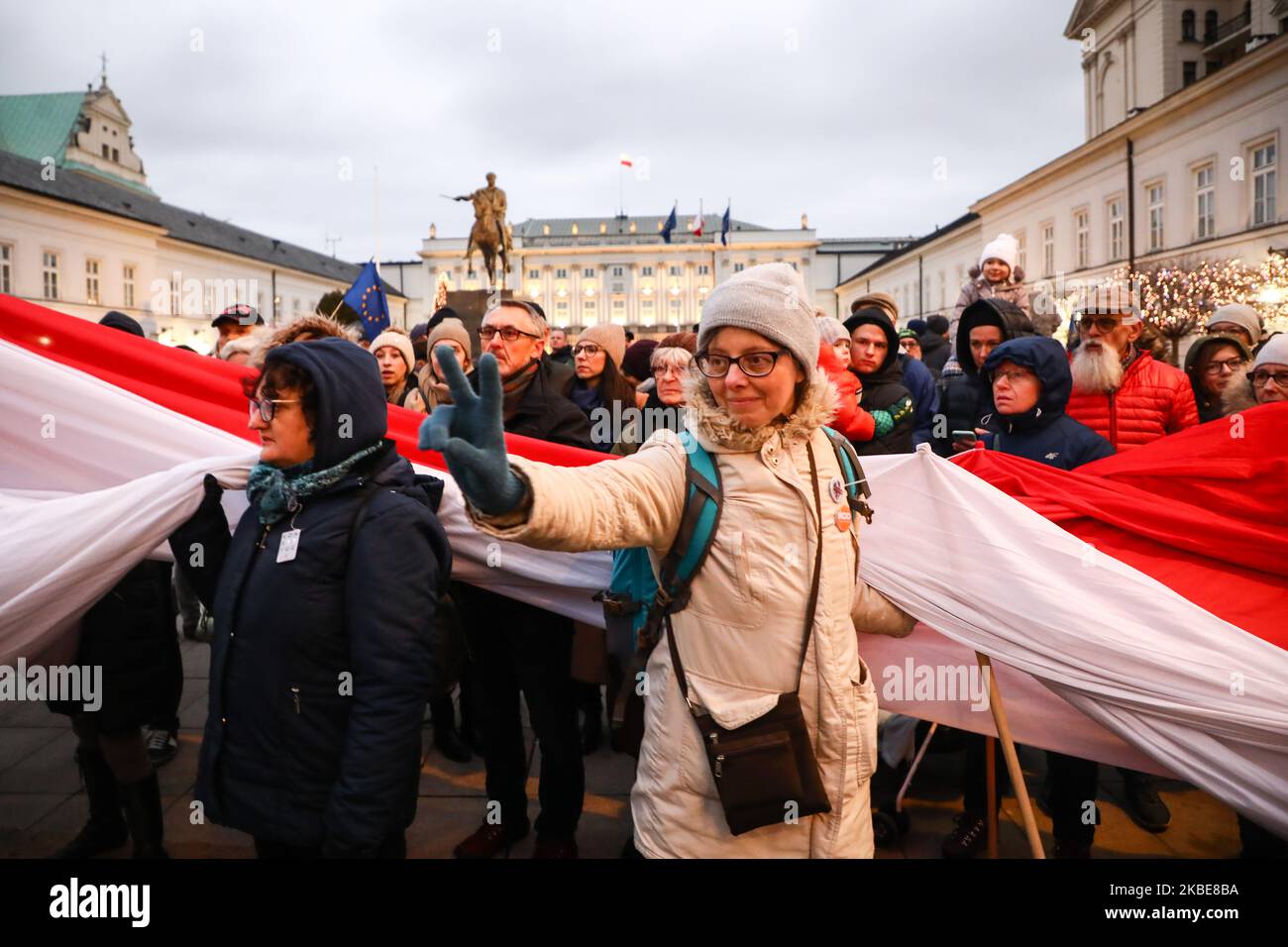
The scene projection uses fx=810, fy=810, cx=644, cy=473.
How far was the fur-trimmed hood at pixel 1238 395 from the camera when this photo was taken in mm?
3699

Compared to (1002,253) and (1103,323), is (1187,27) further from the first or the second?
(1103,323)

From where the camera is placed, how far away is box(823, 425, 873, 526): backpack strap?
2.07m

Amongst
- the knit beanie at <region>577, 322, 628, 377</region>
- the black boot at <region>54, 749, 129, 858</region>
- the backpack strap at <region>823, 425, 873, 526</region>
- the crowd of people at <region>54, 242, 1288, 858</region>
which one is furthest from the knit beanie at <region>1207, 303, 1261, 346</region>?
the black boot at <region>54, 749, 129, 858</region>

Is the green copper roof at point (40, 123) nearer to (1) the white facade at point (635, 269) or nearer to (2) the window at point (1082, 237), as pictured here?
(1) the white facade at point (635, 269)

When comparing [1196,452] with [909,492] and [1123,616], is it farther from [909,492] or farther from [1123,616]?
[909,492]

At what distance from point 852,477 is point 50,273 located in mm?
45776

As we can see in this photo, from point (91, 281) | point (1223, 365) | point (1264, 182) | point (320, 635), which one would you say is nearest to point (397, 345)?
point (320, 635)

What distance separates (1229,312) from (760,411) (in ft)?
15.7

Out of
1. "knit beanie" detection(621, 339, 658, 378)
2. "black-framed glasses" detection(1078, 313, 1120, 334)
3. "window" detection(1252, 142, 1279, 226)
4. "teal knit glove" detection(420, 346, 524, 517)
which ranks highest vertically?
"window" detection(1252, 142, 1279, 226)

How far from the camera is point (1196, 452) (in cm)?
263

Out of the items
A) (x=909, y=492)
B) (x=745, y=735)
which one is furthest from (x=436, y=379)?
(x=745, y=735)

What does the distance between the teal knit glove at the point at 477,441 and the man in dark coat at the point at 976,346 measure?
3.05 metres

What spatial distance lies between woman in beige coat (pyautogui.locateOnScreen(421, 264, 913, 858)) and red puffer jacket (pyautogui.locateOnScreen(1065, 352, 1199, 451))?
2.47 meters

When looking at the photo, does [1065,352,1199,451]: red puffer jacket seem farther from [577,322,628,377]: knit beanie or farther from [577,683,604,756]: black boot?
[577,683,604,756]: black boot
